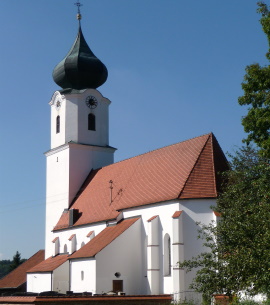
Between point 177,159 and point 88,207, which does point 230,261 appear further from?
point 88,207

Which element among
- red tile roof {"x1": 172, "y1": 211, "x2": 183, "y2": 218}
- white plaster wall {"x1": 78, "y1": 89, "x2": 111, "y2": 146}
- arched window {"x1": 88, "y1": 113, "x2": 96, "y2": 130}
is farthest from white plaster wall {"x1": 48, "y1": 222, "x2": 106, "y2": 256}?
arched window {"x1": 88, "y1": 113, "x2": 96, "y2": 130}

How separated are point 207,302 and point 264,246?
132 inches

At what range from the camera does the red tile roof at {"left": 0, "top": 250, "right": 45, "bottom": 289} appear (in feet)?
158

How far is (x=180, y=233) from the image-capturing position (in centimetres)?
3164

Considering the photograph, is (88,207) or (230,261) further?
(88,207)

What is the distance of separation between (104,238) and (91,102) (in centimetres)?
1434

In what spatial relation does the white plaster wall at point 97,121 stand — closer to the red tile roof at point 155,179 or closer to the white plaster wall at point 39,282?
the red tile roof at point 155,179

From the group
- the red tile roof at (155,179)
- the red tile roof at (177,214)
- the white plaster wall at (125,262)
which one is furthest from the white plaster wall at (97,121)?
the red tile roof at (177,214)

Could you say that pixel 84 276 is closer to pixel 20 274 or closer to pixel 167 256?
pixel 167 256

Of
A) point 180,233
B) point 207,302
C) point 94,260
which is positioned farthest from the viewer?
point 94,260

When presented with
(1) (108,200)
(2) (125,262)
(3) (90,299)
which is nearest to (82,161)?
(1) (108,200)

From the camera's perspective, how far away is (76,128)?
46438mm

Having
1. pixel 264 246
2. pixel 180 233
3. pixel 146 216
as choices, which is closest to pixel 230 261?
pixel 264 246

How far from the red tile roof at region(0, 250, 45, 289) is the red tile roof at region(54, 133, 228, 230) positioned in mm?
6737
